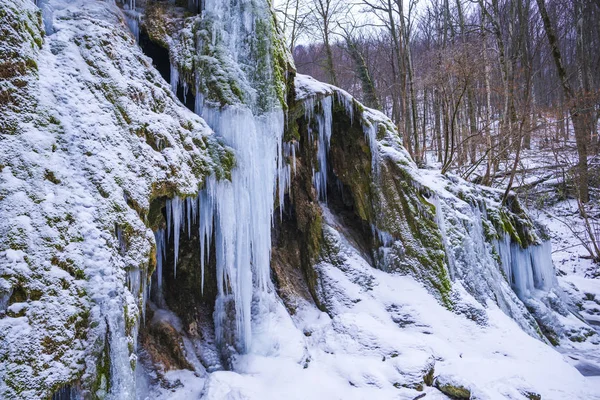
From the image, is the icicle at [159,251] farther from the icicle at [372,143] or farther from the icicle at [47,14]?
the icicle at [372,143]

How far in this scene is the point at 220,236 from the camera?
4.85 meters

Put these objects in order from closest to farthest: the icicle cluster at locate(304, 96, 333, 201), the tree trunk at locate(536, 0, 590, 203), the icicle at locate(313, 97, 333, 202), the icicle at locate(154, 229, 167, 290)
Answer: the icicle at locate(154, 229, 167, 290)
the icicle cluster at locate(304, 96, 333, 201)
the icicle at locate(313, 97, 333, 202)
the tree trunk at locate(536, 0, 590, 203)

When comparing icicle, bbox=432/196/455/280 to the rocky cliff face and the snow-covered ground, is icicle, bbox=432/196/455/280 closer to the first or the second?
the rocky cliff face

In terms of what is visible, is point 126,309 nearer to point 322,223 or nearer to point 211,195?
point 211,195

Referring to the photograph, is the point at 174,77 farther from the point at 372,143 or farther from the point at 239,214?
the point at 372,143

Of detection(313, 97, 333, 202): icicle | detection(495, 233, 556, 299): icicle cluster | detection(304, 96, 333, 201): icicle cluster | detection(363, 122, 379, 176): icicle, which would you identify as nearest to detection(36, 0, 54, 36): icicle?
detection(304, 96, 333, 201): icicle cluster

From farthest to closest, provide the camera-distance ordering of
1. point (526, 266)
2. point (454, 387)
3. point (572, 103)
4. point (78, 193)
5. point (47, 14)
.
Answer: point (572, 103) < point (526, 266) < point (454, 387) < point (47, 14) < point (78, 193)

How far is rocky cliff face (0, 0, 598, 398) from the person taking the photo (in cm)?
278

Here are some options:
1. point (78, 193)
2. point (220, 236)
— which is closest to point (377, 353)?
point (220, 236)

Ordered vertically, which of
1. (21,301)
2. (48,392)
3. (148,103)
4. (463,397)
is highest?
(148,103)

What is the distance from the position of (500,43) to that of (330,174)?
11.3 m

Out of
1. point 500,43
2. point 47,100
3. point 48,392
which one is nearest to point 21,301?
point 48,392

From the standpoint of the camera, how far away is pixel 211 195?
4680 millimetres

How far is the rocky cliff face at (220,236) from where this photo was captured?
2.78 m
